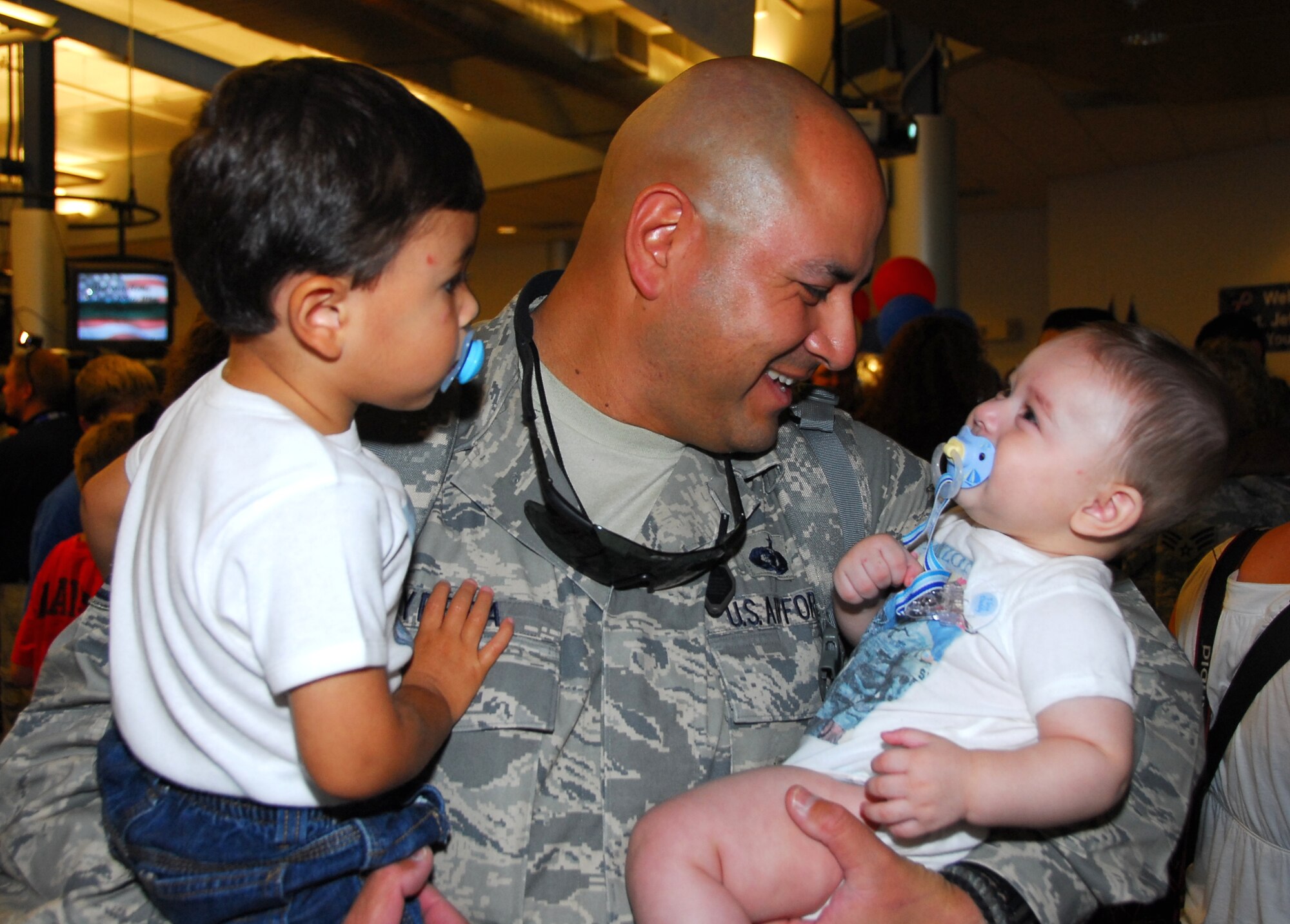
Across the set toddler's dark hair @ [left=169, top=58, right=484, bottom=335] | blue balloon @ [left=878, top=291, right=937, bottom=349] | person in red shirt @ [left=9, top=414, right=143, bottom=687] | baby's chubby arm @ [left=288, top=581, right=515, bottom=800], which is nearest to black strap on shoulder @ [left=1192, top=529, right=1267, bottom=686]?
baby's chubby arm @ [left=288, top=581, right=515, bottom=800]

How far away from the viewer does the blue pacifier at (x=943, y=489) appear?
1.45 metres

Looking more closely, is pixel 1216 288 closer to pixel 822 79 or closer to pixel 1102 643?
pixel 822 79

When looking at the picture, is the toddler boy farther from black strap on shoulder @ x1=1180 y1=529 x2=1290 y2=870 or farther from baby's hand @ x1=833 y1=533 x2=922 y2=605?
black strap on shoulder @ x1=1180 y1=529 x2=1290 y2=870

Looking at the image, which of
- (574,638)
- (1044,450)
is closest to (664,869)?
(574,638)

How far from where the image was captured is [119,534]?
49.8 inches

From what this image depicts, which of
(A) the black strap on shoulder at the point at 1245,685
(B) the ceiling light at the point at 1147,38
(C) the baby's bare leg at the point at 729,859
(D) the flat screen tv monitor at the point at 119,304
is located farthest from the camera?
(D) the flat screen tv monitor at the point at 119,304

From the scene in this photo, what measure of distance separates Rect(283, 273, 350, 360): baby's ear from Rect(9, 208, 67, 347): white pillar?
883 cm

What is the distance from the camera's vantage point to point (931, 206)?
7625 mm

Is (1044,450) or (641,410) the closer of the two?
(1044,450)

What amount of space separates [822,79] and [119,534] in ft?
24.1

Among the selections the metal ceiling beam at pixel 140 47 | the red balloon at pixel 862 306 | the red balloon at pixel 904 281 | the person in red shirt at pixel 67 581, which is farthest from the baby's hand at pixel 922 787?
the metal ceiling beam at pixel 140 47

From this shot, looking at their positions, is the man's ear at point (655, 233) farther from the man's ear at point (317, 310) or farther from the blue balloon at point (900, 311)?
the blue balloon at point (900, 311)

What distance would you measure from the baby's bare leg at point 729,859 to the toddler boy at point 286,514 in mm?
302

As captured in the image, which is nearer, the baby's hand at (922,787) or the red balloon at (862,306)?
the baby's hand at (922,787)
